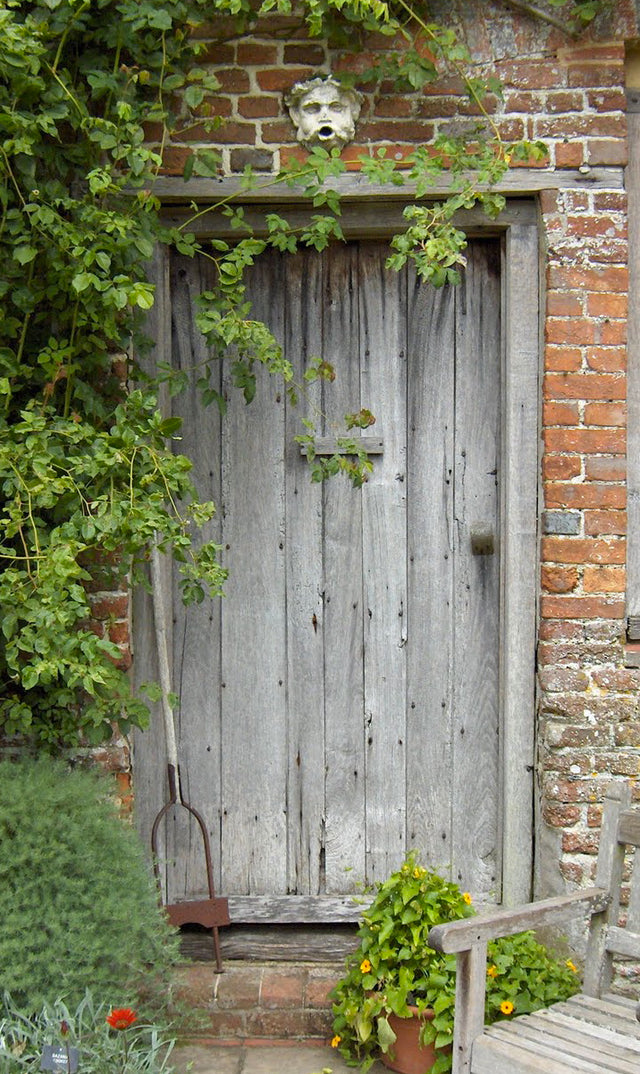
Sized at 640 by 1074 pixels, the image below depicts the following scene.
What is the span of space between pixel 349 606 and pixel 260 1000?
1.22 meters

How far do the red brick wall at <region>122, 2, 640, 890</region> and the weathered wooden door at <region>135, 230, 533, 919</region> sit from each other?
0.28 metres

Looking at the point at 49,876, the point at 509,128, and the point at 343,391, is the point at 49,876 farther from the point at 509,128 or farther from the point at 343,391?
the point at 509,128

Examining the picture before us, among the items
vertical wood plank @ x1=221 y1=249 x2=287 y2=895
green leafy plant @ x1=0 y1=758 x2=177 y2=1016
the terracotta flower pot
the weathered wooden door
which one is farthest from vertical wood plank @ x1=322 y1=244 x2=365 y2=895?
green leafy plant @ x1=0 y1=758 x2=177 y2=1016

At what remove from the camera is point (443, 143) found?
3.02 metres

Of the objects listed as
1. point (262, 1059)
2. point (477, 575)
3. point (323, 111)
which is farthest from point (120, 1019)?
point (323, 111)

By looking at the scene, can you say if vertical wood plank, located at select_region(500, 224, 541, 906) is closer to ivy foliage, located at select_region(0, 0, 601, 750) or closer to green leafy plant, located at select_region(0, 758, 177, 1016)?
ivy foliage, located at select_region(0, 0, 601, 750)

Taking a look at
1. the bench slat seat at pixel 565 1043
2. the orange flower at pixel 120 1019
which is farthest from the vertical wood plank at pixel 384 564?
the orange flower at pixel 120 1019

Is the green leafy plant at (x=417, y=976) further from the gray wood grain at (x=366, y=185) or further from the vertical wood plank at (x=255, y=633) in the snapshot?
the gray wood grain at (x=366, y=185)

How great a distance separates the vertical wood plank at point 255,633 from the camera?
11.3 feet

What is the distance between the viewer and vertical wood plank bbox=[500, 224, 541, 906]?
3.29m

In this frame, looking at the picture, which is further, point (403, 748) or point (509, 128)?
point (403, 748)

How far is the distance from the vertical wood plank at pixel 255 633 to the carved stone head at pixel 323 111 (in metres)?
0.43

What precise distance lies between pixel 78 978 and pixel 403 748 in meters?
1.27

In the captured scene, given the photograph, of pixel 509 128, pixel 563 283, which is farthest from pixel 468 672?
pixel 509 128
